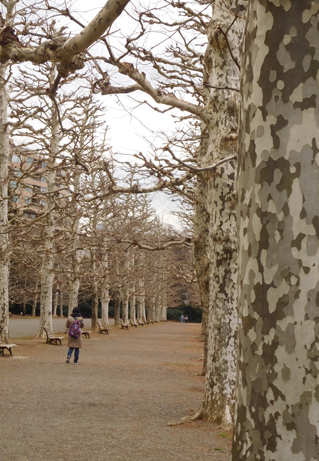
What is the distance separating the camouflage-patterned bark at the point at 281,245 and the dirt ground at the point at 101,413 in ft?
15.7

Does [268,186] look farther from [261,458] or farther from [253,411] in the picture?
[261,458]

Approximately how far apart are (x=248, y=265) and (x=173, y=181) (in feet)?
26.9

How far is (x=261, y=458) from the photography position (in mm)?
1784

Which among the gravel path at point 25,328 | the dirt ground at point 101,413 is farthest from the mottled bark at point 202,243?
the gravel path at point 25,328

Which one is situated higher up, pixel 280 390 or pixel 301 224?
pixel 301 224

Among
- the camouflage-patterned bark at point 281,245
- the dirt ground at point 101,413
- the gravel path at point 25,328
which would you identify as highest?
the camouflage-patterned bark at point 281,245

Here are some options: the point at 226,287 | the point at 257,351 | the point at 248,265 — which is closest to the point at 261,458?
the point at 257,351

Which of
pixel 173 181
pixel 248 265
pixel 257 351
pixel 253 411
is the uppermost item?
pixel 173 181

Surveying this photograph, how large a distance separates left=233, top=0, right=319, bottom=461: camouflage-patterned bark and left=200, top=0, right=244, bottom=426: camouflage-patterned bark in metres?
6.22

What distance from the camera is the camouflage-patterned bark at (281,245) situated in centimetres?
173

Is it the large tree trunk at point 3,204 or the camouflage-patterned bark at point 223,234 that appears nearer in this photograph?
the camouflage-patterned bark at point 223,234

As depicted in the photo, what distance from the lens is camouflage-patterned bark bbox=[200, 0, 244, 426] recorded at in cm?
807

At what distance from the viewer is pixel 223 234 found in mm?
8133

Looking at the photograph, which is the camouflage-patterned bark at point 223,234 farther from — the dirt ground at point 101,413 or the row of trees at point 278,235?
the row of trees at point 278,235
